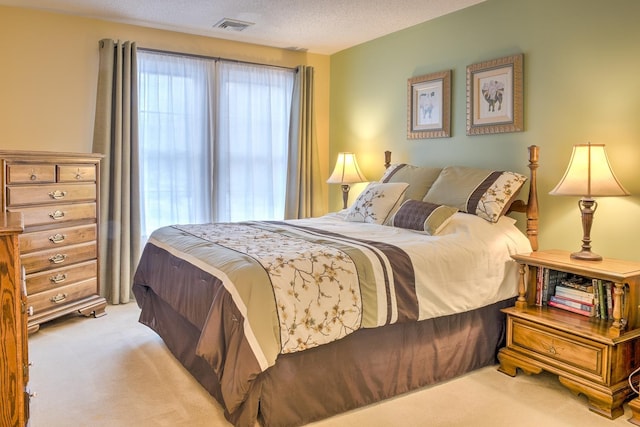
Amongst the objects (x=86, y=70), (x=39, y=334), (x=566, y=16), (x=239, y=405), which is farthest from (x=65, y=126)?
(x=566, y=16)

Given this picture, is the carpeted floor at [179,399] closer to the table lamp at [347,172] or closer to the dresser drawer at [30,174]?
the dresser drawer at [30,174]

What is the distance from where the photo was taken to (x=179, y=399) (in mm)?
2471

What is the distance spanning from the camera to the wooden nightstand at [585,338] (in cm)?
237

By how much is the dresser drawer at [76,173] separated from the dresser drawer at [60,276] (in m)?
0.64

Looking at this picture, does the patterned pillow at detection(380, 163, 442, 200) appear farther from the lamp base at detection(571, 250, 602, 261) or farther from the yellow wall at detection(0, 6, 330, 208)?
the yellow wall at detection(0, 6, 330, 208)

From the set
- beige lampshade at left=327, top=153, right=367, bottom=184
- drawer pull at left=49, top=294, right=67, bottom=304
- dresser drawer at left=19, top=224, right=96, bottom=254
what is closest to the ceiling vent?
beige lampshade at left=327, top=153, right=367, bottom=184

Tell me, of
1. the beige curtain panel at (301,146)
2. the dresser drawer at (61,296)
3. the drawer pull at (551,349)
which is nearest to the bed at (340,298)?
the drawer pull at (551,349)

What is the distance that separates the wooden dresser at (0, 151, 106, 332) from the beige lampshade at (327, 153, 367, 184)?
2.11 meters

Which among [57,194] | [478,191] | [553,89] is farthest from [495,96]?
[57,194]

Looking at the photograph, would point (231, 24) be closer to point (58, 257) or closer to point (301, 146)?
point (301, 146)

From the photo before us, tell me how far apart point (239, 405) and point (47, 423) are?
0.91 meters

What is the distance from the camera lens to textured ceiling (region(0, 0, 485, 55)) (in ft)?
12.1

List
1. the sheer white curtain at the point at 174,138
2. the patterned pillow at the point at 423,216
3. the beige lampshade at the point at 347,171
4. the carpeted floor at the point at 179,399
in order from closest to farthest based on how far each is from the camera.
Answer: the carpeted floor at the point at 179,399
the patterned pillow at the point at 423,216
the sheer white curtain at the point at 174,138
the beige lampshade at the point at 347,171

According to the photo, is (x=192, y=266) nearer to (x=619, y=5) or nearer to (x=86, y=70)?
(x=86, y=70)
